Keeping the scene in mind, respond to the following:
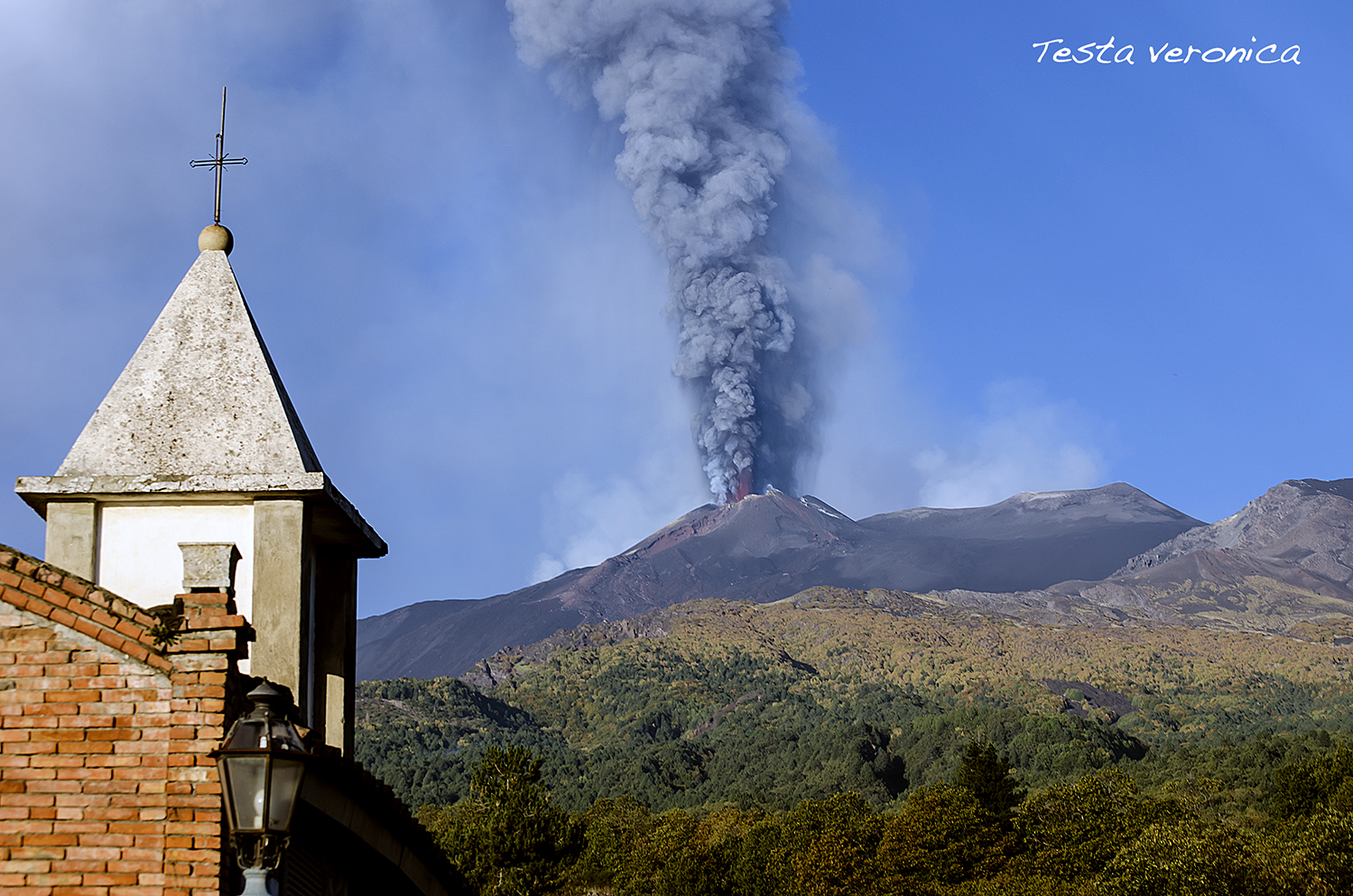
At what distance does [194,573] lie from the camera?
5.96m

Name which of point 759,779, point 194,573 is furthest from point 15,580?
point 759,779

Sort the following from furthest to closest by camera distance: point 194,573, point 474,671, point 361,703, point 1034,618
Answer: point 1034,618 < point 474,671 < point 361,703 < point 194,573

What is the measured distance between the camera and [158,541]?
8.18 m

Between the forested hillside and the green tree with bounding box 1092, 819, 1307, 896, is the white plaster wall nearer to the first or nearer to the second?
the green tree with bounding box 1092, 819, 1307, 896

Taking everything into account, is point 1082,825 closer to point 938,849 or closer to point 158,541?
point 938,849

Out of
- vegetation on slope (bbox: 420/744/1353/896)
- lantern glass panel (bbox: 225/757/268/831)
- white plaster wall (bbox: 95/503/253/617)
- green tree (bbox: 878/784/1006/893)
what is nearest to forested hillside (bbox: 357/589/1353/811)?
vegetation on slope (bbox: 420/744/1353/896)

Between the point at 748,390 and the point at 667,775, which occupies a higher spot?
the point at 748,390

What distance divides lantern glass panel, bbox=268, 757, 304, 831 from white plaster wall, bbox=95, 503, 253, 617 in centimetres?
324

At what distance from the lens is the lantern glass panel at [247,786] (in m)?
4.89

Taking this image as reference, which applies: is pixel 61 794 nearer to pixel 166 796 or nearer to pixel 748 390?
pixel 166 796

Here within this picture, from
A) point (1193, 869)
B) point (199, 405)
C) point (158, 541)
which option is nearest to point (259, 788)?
point (158, 541)

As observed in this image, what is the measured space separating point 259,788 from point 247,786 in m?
0.05

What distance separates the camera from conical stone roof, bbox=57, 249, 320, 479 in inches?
332

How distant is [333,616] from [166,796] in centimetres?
381
